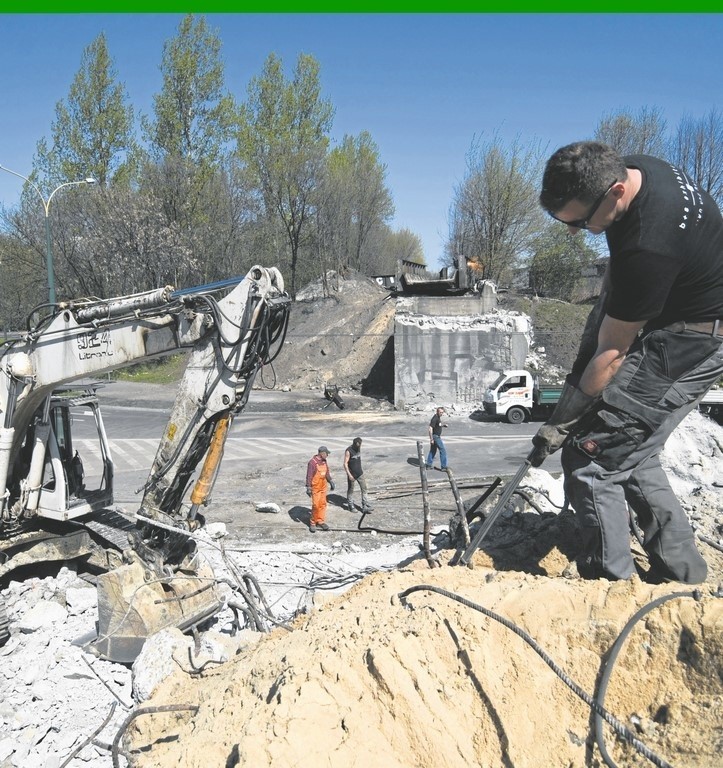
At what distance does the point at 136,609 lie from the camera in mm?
5602

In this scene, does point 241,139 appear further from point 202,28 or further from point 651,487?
point 651,487

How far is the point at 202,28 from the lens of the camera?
36.0 meters

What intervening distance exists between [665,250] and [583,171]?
0.50 metres

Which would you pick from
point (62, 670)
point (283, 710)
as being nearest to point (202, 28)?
point (62, 670)

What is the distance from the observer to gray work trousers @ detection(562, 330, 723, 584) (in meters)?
3.22

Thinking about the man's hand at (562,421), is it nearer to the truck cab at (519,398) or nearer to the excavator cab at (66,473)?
the excavator cab at (66,473)

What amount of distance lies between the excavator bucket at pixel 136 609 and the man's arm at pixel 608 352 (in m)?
4.00

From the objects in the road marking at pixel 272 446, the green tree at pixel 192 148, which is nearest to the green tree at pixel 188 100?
the green tree at pixel 192 148

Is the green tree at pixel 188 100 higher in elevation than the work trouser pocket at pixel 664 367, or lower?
higher

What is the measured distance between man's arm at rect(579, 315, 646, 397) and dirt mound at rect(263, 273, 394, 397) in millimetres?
23323

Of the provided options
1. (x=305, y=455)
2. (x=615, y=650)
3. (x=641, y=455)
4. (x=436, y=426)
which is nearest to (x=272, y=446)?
(x=305, y=455)

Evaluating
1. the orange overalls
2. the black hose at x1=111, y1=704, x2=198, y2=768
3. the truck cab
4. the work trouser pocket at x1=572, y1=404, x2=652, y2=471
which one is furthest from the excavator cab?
the truck cab

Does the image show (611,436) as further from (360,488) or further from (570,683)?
(360,488)

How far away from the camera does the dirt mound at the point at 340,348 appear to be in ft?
92.5
